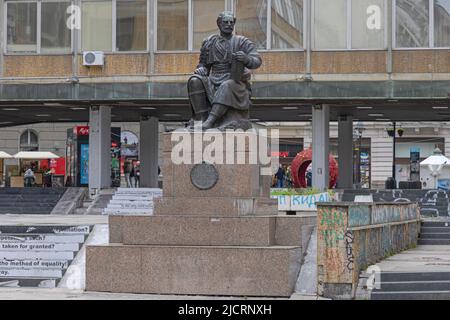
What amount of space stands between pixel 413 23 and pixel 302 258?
887 inches

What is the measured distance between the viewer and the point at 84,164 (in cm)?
4891

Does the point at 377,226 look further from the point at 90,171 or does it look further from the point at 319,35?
the point at 90,171

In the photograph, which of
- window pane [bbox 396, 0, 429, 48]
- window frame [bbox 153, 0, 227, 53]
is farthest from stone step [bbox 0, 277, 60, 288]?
window pane [bbox 396, 0, 429, 48]

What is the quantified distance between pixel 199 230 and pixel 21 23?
2598 centimetres

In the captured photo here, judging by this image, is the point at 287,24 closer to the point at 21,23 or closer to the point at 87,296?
the point at 21,23

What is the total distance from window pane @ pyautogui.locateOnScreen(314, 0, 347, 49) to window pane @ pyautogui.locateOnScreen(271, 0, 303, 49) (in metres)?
0.60

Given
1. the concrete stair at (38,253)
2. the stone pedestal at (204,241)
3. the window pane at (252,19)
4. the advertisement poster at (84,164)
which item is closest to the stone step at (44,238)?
the concrete stair at (38,253)

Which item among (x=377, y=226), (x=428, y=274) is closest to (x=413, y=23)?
(x=377, y=226)

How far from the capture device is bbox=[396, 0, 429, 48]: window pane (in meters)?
38.8

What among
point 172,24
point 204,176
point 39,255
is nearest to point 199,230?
point 204,176

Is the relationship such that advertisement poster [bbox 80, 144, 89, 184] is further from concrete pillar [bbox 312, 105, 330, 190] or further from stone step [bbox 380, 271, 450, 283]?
stone step [bbox 380, 271, 450, 283]

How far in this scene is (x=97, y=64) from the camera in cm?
4034

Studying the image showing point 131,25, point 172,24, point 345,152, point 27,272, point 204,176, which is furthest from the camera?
point 345,152
